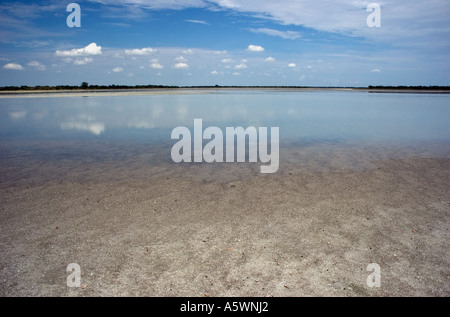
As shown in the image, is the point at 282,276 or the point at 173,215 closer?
the point at 282,276

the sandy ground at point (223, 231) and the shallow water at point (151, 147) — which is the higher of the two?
the shallow water at point (151, 147)

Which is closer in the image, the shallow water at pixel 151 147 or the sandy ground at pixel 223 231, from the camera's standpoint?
the sandy ground at pixel 223 231

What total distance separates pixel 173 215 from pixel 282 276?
2886mm

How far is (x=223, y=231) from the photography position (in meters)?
5.56

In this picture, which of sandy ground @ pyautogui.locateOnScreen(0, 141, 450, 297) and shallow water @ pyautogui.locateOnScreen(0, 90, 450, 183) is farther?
shallow water @ pyautogui.locateOnScreen(0, 90, 450, 183)

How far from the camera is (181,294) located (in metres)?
3.90

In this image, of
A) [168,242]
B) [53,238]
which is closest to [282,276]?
[168,242]

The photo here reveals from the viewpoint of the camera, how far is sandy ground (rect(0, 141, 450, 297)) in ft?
13.5

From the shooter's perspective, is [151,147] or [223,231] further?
[151,147]

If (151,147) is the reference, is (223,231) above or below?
below

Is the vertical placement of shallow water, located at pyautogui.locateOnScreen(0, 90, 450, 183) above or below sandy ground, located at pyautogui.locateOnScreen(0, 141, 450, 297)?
above

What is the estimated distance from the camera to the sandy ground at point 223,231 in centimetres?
411
